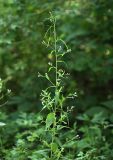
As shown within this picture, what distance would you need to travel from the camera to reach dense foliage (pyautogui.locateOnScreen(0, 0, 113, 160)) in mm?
3381

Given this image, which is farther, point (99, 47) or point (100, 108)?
point (99, 47)

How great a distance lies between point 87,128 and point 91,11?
4.78 ft

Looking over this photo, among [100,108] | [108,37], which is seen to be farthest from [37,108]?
[108,37]

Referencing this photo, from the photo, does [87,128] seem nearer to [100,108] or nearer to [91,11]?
[100,108]

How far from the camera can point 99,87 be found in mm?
4902

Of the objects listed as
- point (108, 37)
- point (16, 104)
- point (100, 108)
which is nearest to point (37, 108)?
point (16, 104)

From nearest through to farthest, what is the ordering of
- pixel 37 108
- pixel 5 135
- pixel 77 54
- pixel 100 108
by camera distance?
pixel 5 135 < pixel 100 108 < pixel 37 108 < pixel 77 54

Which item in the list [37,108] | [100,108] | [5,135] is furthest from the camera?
[37,108]

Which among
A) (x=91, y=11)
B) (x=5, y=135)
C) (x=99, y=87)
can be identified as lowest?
(x=5, y=135)

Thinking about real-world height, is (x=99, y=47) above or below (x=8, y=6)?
below

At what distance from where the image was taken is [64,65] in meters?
4.04

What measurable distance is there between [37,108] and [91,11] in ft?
3.36

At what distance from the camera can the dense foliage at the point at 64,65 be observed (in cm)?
338

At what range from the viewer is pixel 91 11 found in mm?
4398
